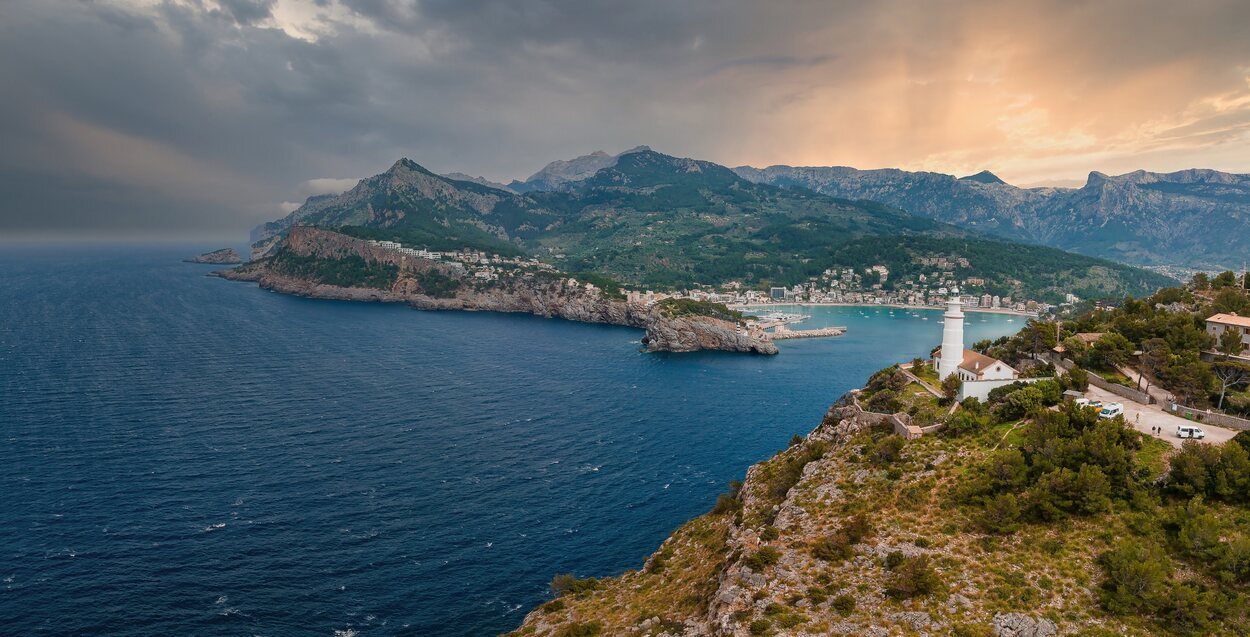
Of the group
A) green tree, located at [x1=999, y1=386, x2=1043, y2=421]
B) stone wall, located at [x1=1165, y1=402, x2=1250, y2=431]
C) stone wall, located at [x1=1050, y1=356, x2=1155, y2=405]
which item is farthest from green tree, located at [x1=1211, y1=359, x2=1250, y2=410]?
green tree, located at [x1=999, y1=386, x2=1043, y2=421]

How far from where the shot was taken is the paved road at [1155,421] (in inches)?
1305

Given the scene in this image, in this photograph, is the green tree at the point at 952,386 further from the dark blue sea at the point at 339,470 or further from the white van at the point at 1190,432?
the dark blue sea at the point at 339,470

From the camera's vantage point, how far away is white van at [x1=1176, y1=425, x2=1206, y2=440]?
32.5 m

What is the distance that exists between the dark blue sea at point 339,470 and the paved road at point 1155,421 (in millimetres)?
30428

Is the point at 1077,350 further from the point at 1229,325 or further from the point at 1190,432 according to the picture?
the point at 1190,432

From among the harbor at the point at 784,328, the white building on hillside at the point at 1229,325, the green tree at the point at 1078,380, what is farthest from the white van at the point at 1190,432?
the harbor at the point at 784,328

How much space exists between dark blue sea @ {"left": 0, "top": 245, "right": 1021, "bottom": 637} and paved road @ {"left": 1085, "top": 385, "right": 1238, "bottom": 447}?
30.4m

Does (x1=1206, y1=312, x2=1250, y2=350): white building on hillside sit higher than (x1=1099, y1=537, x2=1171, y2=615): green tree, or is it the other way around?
(x1=1206, y1=312, x2=1250, y2=350): white building on hillside

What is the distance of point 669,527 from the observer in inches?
1957

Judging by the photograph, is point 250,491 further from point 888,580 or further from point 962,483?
point 962,483

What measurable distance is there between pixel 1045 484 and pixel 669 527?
27397mm

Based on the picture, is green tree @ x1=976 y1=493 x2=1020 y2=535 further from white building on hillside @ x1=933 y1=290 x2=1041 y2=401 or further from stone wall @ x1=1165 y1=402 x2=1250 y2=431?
white building on hillside @ x1=933 y1=290 x2=1041 y2=401

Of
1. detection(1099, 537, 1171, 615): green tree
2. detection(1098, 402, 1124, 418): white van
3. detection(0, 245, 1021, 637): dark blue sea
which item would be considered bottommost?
detection(0, 245, 1021, 637): dark blue sea

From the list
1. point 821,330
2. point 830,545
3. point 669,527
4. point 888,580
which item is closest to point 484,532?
point 669,527
